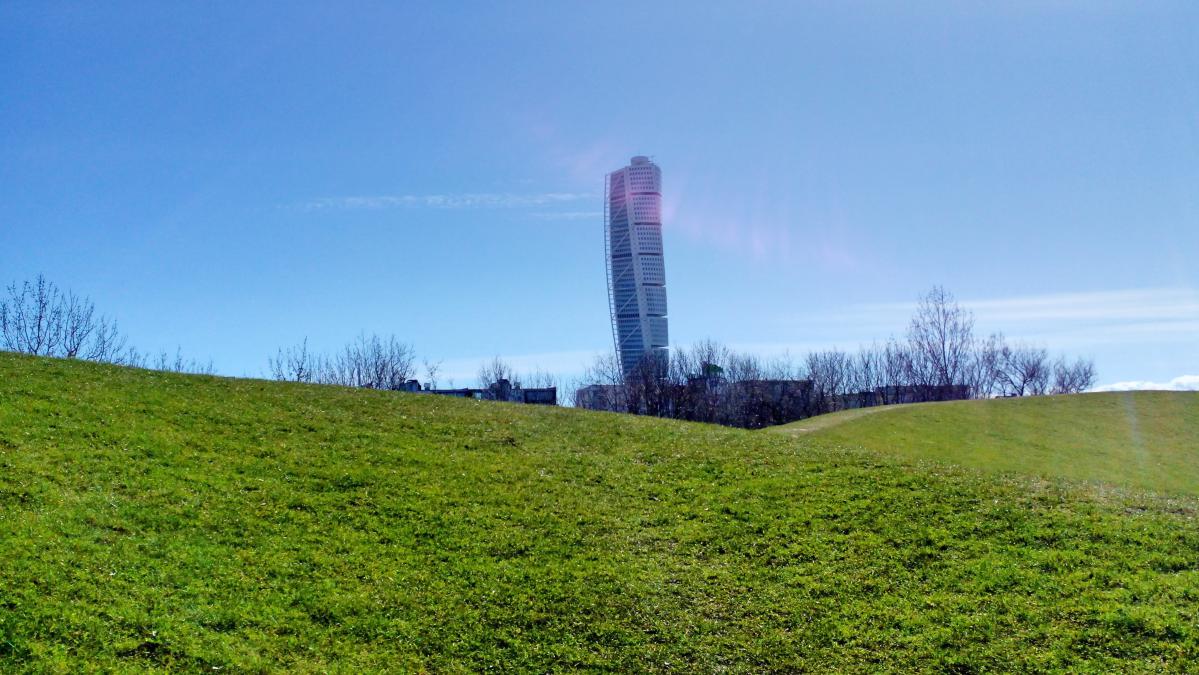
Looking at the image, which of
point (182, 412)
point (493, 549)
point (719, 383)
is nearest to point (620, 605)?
point (493, 549)

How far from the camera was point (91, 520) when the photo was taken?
11.0m

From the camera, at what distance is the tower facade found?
426 feet

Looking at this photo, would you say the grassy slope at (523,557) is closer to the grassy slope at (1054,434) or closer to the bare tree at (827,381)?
the grassy slope at (1054,434)

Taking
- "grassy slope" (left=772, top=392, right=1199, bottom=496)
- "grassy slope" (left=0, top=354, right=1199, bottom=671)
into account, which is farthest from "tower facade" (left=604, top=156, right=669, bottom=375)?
"grassy slope" (left=0, top=354, right=1199, bottom=671)

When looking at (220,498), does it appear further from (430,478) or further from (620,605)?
(620,605)

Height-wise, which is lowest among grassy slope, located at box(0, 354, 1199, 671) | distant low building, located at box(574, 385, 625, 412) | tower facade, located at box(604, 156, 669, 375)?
grassy slope, located at box(0, 354, 1199, 671)

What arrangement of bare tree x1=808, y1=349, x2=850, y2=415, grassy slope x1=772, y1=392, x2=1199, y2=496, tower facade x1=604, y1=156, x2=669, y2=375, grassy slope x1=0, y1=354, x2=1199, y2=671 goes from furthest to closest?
tower facade x1=604, y1=156, x2=669, y2=375 < bare tree x1=808, y1=349, x2=850, y2=415 < grassy slope x1=772, y1=392, x2=1199, y2=496 < grassy slope x1=0, y1=354, x2=1199, y2=671

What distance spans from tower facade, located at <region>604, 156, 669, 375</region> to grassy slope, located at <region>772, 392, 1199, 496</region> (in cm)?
9105

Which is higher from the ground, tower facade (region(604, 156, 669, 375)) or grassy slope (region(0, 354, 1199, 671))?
tower facade (region(604, 156, 669, 375))

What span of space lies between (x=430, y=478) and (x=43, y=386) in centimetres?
935

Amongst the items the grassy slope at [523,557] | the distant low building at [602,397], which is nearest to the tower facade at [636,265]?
the distant low building at [602,397]

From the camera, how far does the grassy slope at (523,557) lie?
9562 mm

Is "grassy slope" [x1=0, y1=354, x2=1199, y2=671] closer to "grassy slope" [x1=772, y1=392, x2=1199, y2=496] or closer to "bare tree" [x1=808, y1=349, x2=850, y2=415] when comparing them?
"grassy slope" [x1=772, y1=392, x2=1199, y2=496]

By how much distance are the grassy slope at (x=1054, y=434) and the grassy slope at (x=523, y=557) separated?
11.4m
